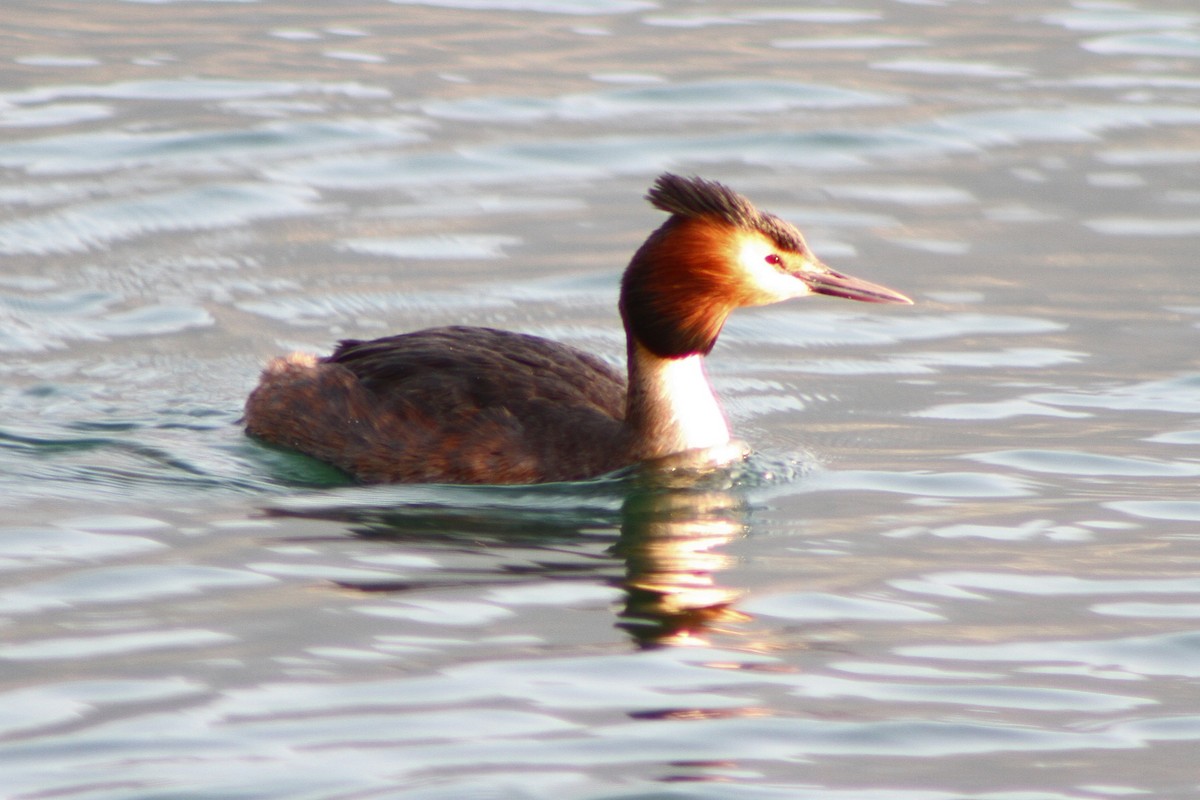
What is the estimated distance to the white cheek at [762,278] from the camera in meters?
8.65

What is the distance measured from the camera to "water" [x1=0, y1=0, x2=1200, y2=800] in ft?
19.8

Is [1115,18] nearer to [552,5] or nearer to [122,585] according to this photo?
Result: [552,5]

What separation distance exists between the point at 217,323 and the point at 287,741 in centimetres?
572

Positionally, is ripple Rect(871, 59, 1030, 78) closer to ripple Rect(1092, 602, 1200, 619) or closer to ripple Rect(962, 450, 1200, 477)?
ripple Rect(962, 450, 1200, 477)

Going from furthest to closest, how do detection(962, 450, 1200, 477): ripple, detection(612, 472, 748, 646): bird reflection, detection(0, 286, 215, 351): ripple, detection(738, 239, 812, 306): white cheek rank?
detection(0, 286, 215, 351): ripple
detection(962, 450, 1200, 477): ripple
detection(738, 239, 812, 306): white cheek
detection(612, 472, 748, 646): bird reflection

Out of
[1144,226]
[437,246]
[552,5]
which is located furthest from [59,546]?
[552,5]

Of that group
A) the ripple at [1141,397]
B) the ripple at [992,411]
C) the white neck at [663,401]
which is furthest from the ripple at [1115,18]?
the white neck at [663,401]

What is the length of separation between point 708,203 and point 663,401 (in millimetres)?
866

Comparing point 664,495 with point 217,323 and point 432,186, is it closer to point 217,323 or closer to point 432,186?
point 217,323

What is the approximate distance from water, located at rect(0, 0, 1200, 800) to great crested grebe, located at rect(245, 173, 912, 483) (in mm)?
222

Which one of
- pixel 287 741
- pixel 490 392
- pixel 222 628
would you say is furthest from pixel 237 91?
pixel 287 741

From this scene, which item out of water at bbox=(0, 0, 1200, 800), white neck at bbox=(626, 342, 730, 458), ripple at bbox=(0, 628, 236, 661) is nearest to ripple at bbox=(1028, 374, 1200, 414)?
water at bbox=(0, 0, 1200, 800)

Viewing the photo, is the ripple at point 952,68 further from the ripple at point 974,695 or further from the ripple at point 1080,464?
the ripple at point 974,695

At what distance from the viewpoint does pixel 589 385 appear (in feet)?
29.7
